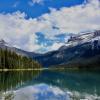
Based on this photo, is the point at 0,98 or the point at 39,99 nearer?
the point at 0,98

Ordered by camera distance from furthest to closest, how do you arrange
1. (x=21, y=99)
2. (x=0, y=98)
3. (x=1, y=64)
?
(x=1, y=64)
(x=21, y=99)
(x=0, y=98)

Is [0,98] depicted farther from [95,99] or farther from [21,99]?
[95,99]

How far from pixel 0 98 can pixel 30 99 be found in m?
6.56

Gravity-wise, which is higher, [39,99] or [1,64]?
[1,64]

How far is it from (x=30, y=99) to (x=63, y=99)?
486cm

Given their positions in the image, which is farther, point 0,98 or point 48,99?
point 48,99

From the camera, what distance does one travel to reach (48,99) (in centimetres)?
4569

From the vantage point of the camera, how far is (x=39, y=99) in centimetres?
4488

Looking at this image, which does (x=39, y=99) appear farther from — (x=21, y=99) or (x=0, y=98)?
(x=0, y=98)

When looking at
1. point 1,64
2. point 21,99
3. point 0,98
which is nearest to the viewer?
point 0,98

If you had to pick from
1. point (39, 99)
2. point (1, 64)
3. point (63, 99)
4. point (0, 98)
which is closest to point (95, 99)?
point (63, 99)

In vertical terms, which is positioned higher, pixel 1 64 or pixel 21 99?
pixel 1 64

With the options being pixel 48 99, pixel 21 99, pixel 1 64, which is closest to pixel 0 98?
pixel 21 99

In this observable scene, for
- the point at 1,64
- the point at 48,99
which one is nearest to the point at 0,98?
the point at 48,99
